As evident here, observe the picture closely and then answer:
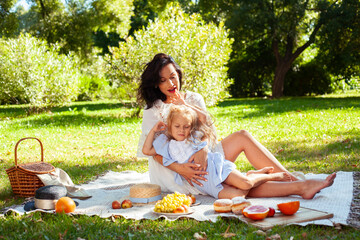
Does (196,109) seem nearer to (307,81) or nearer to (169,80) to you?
(169,80)

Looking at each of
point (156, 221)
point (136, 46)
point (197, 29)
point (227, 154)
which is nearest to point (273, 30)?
point (197, 29)

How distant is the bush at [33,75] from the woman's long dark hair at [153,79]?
877 centimetres

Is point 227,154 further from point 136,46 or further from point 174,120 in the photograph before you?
point 136,46

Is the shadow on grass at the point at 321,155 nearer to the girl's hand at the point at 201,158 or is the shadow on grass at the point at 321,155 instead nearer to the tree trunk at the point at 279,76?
the girl's hand at the point at 201,158

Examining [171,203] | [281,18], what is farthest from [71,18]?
[171,203]

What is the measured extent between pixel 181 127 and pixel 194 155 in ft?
1.06

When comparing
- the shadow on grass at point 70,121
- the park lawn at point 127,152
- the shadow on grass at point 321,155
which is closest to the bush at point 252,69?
the park lawn at point 127,152

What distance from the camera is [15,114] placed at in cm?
1360

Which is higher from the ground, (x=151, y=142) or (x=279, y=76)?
(x=279, y=76)

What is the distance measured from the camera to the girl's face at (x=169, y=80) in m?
4.58

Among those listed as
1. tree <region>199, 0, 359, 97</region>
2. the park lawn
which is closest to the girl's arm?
the park lawn

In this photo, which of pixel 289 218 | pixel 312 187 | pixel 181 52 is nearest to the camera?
pixel 289 218

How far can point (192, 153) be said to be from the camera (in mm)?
4051

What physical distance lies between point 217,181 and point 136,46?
7.35m
